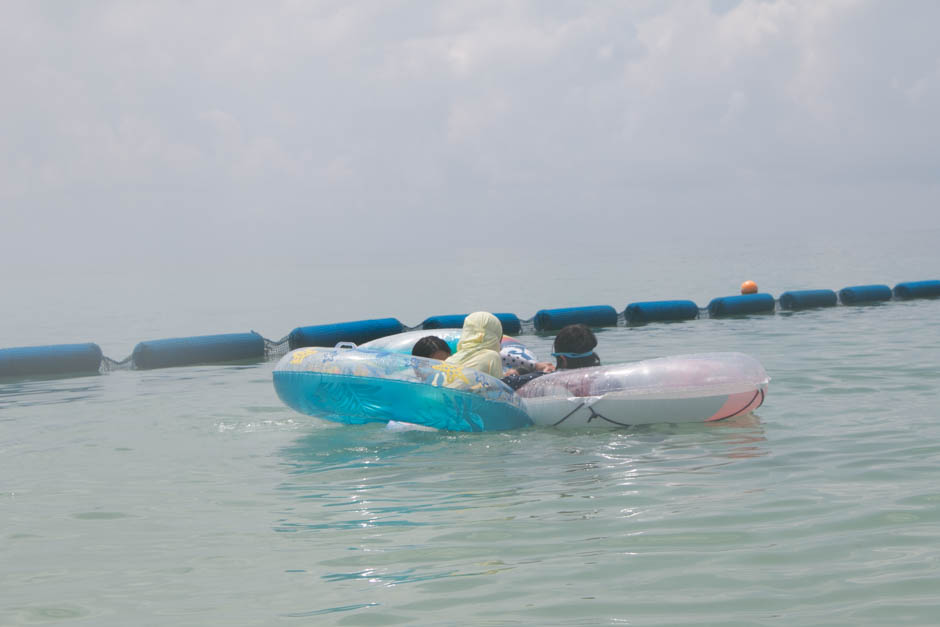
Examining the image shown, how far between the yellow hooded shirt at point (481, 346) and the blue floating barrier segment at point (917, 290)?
14953 mm

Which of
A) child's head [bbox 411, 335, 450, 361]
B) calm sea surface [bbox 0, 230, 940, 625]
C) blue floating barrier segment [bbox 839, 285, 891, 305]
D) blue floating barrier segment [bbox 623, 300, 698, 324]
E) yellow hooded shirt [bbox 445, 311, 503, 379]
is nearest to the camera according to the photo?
calm sea surface [bbox 0, 230, 940, 625]

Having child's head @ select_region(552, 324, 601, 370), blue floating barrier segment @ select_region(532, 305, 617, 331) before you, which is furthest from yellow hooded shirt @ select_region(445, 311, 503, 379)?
blue floating barrier segment @ select_region(532, 305, 617, 331)

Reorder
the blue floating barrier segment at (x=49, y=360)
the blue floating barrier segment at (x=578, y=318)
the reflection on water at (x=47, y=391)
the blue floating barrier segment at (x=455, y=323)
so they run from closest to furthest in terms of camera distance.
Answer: the reflection on water at (x=47, y=391), the blue floating barrier segment at (x=49, y=360), the blue floating barrier segment at (x=455, y=323), the blue floating barrier segment at (x=578, y=318)

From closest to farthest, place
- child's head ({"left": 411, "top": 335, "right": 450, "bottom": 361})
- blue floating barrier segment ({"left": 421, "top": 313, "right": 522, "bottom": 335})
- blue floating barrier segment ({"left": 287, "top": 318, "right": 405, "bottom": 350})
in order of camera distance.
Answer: child's head ({"left": 411, "top": 335, "right": 450, "bottom": 361}), blue floating barrier segment ({"left": 287, "top": 318, "right": 405, "bottom": 350}), blue floating barrier segment ({"left": 421, "top": 313, "right": 522, "bottom": 335})

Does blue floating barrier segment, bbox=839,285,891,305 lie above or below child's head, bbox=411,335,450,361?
above

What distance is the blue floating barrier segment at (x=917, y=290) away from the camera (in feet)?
64.8

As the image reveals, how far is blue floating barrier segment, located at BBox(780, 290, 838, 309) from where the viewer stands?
18.2 m

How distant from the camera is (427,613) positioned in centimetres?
352

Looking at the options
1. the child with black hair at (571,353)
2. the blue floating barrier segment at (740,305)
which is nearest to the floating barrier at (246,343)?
the blue floating barrier segment at (740,305)

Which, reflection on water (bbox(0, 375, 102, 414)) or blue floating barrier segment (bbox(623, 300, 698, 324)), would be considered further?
blue floating barrier segment (bbox(623, 300, 698, 324))

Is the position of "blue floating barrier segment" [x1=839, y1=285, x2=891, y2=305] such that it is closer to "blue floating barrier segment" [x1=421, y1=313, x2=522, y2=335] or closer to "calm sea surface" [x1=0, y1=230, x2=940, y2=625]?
"blue floating barrier segment" [x1=421, y1=313, x2=522, y2=335]

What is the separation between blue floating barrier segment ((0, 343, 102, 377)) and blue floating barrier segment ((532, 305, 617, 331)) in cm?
691

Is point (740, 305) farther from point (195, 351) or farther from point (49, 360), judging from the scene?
point (49, 360)

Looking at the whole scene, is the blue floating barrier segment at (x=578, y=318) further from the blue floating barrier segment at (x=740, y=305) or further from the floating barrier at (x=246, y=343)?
the blue floating barrier segment at (x=740, y=305)
